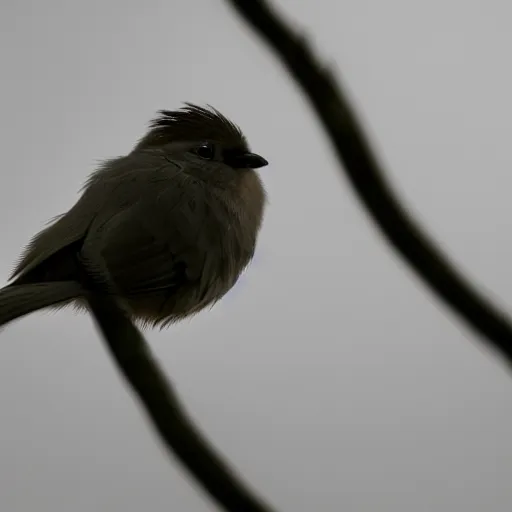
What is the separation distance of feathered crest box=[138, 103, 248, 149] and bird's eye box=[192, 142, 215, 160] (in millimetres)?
101

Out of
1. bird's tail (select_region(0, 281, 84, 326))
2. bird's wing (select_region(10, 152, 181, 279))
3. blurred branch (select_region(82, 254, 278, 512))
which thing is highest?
bird's wing (select_region(10, 152, 181, 279))

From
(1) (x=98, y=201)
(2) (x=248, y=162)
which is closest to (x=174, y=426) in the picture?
(1) (x=98, y=201)

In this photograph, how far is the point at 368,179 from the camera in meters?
1.03

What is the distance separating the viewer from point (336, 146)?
3.31ft

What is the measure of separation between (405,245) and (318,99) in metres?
0.22

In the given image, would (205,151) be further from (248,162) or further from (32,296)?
(32,296)

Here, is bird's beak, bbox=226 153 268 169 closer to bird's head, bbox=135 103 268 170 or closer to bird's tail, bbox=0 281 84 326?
bird's head, bbox=135 103 268 170

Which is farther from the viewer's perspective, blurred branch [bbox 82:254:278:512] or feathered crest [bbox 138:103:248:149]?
feathered crest [bbox 138:103:248:149]

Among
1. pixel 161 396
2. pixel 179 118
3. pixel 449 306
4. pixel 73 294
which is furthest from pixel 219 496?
pixel 179 118

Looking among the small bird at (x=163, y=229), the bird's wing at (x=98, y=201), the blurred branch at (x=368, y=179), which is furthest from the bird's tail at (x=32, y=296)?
the blurred branch at (x=368, y=179)

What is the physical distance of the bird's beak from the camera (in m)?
4.28

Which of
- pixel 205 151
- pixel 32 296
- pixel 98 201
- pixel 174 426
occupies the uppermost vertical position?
pixel 205 151

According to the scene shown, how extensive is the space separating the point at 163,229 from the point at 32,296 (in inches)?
30.1

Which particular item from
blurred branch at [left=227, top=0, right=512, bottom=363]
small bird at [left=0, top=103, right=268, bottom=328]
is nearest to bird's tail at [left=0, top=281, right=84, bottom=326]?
small bird at [left=0, top=103, right=268, bottom=328]
